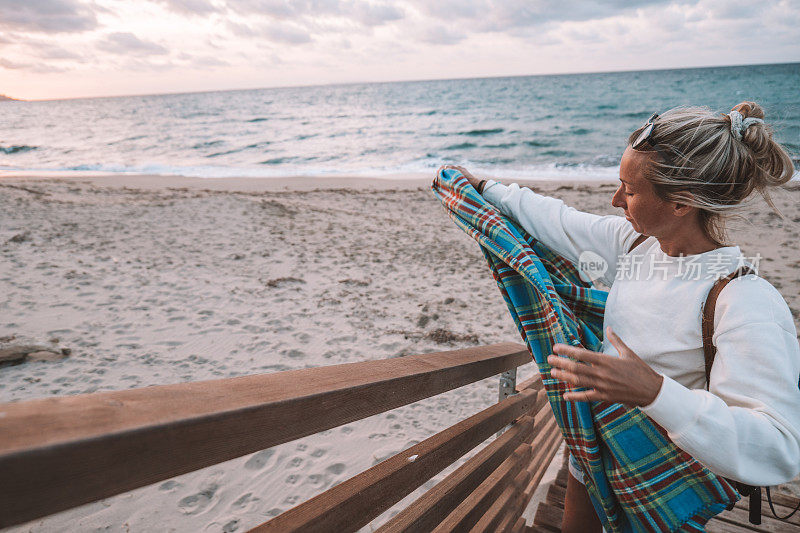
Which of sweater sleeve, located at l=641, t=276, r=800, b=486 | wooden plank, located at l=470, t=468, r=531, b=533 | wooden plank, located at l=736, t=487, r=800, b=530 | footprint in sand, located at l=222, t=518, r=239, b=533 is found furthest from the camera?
footprint in sand, located at l=222, t=518, r=239, b=533

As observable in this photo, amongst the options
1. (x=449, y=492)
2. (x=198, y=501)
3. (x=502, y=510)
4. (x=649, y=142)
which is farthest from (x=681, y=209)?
(x=198, y=501)

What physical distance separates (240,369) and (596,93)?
45.5 meters

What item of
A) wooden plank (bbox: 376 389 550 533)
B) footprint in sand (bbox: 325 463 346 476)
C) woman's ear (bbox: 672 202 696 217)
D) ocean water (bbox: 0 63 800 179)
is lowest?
footprint in sand (bbox: 325 463 346 476)

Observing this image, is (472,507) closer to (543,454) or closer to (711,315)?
(711,315)

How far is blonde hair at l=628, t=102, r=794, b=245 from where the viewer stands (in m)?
1.19

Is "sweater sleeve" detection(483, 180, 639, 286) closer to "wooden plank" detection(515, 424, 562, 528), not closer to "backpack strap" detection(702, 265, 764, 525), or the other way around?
"backpack strap" detection(702, 265, 764, 525)

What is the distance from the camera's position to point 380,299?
5391 mm

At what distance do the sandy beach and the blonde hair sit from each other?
118mm

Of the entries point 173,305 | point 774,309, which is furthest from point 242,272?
point 774,309

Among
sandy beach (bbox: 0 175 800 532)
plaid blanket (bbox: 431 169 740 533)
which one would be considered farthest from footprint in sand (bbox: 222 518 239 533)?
plaid blanket (bbox: 431 169 740 533)

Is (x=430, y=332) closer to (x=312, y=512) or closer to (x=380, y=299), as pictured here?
(x=380, y=299)

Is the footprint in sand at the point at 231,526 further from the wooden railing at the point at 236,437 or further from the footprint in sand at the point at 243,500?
the wooden railing at the point at 236,437

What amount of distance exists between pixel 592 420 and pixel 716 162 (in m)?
0.77

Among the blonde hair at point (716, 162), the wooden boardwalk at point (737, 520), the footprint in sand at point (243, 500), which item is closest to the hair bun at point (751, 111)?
the blonde hair at point (716, 162)
